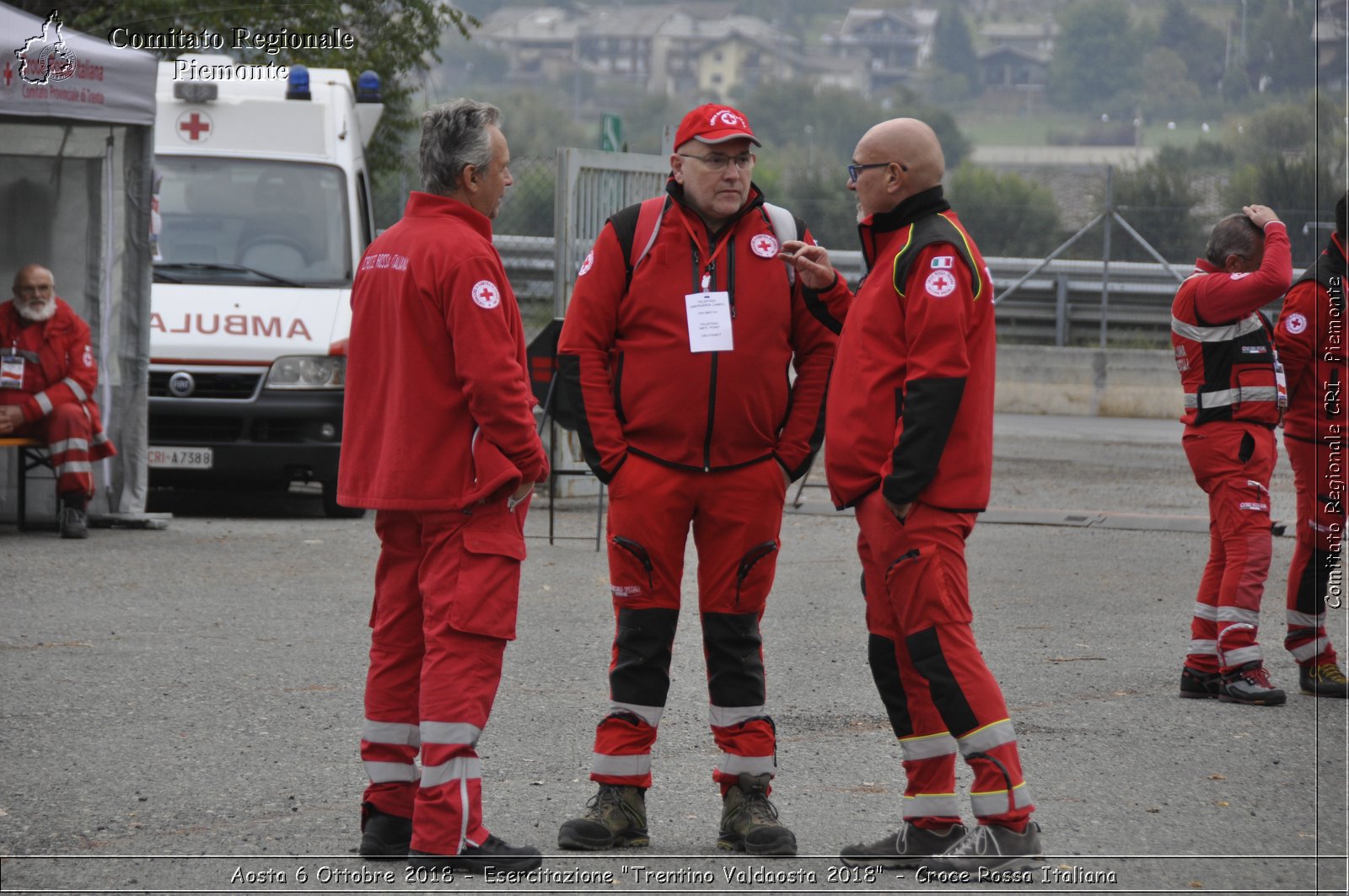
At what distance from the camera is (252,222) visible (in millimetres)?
12023

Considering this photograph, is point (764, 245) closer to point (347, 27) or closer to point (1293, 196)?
point (347, 27)

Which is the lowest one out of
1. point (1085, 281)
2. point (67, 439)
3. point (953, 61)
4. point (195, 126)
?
point (67, 439)

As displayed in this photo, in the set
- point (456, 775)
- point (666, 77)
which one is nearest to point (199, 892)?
point (456, 775)

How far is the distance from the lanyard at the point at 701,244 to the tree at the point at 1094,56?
73.2 m

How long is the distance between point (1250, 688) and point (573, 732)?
2.74m

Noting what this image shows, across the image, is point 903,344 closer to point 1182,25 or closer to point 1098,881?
point 1098,881

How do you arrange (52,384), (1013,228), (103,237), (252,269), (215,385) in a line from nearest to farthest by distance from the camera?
(52,384) < (103,237) < (215,385) < (252,269) < (1013,228)

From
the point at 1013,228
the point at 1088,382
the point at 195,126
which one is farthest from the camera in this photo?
the point at 1013,228

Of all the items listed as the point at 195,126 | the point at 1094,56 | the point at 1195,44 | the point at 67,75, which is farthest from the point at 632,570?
the point at 1094,56

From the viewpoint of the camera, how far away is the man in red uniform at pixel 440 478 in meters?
4.35

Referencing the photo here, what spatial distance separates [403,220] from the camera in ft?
14.9

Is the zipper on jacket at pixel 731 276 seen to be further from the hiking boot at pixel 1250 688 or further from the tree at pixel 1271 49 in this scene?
the tree at pixel 1271 49

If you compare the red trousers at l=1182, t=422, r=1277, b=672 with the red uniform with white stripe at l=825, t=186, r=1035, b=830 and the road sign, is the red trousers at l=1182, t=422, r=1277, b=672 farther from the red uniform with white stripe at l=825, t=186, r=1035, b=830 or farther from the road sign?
the road sign

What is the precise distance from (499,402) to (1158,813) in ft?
7.96
